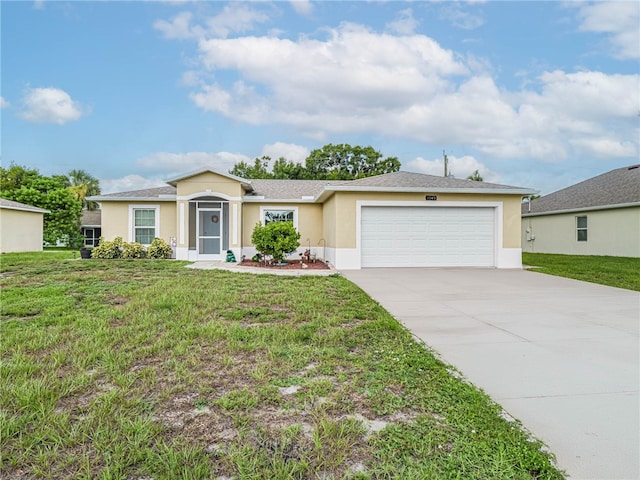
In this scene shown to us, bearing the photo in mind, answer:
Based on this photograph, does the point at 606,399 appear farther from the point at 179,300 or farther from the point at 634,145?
the point at 634,145

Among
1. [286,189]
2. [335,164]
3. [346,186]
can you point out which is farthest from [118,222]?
[335,164]

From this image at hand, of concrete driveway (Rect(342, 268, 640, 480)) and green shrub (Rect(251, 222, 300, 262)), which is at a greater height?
green shrub (Rect(251, 222, 300, 262))

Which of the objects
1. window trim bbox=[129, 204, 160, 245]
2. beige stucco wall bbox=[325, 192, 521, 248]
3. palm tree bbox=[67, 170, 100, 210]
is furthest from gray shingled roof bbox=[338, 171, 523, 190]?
palm tree bbox=[67, 170, 100, 210]

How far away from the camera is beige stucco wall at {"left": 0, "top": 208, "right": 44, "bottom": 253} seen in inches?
748

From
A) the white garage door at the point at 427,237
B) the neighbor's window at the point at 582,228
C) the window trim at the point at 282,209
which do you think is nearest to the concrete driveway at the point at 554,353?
the white garage door at the point at 427,237

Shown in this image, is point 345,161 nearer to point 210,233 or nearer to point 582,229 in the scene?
point 582,229

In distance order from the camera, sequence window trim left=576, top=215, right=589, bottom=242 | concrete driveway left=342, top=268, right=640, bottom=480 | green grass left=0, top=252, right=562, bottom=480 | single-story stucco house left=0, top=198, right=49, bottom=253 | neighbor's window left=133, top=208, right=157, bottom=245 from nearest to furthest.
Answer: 1. green grass left=0, top=252, right=562, bottom=480
2. concrete driveway left=342, top=268, right=640, bottom=480
3. neighbor's window left=133, top=208, right=157, bottom=245
4. single-story stucco house left=0, top=198, right=49, bottom=253
5. window trim left=576, top=215, right=589, bottom=242

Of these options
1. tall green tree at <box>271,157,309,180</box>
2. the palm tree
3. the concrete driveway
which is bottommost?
the concrete driveway

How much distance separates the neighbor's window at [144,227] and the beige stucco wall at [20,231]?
774 cm

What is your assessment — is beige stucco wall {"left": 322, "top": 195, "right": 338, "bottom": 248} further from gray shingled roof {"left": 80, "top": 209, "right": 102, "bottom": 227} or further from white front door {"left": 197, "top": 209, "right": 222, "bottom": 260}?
gray shingled roof {"left": 80, "top": 209, "right": 102, "bottom": 227}

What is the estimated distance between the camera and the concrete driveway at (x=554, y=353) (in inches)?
96.7

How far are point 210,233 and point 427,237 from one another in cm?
943

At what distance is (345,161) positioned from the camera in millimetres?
40125

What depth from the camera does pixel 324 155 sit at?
40.0 meters
